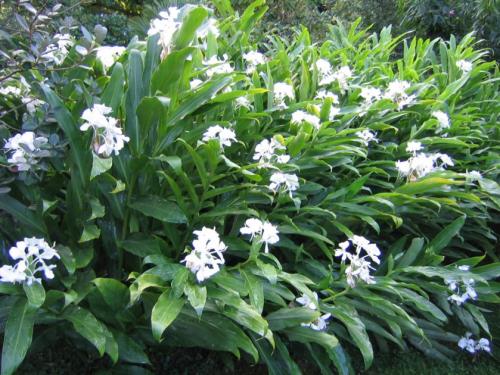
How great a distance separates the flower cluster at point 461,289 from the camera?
9.77ft

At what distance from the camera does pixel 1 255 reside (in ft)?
8.11

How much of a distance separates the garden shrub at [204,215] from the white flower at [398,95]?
6.1 inches

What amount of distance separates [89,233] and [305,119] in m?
1.26

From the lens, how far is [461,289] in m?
3.10

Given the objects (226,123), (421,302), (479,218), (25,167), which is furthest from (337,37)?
(25,167)

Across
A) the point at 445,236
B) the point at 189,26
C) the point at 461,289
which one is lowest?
the point at 461,289

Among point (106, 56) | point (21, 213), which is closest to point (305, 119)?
point (106, 56)

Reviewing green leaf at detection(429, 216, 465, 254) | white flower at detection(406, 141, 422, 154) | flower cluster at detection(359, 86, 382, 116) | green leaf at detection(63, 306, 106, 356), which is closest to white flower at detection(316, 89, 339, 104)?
flower cluster at detection(359, 86, 382, 116)

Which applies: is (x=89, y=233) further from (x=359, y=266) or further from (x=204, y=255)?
(x=359, y=266)

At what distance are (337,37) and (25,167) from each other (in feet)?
12.4

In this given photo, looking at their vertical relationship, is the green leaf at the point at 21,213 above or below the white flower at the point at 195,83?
below

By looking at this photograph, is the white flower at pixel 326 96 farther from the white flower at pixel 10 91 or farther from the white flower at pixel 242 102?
the white flower at pixel 10 91

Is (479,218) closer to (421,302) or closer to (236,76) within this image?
(421,302)

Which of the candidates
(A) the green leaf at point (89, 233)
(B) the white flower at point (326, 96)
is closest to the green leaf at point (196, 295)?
(A) the green leaf at point (89, 233)
